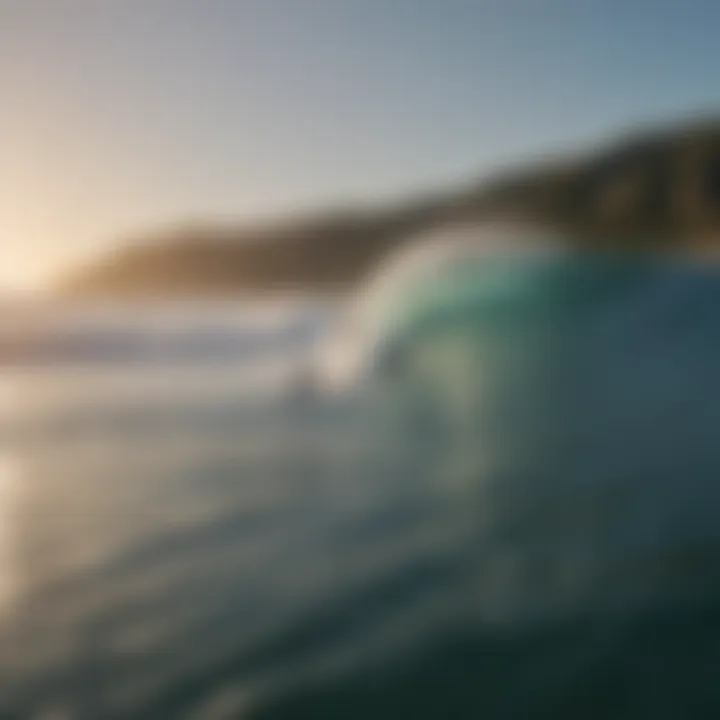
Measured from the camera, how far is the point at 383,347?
1468 mm

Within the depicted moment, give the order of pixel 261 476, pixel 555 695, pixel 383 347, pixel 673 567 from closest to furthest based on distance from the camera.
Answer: pixel 555 695 < pixel 673 567 < pixel 261 476 < pixel 383 347

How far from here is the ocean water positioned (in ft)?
3.41

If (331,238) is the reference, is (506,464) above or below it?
below

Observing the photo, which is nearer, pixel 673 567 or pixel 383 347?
pixel 673 567

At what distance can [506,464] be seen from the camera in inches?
55.0

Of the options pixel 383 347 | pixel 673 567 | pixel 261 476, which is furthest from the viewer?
pixel 383 347

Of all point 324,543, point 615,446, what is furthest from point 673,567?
point 324,543

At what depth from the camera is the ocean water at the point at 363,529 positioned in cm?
104

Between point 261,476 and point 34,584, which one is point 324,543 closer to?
point 261,476

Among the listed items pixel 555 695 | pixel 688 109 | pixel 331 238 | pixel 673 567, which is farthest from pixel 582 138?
pixel 555 695

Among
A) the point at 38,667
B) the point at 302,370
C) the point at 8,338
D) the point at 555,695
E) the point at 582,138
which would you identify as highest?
the point at 582,138

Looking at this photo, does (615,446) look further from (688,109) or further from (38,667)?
(38,667)

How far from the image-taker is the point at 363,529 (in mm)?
1267

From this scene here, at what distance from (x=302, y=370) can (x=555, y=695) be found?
0.68 meters
